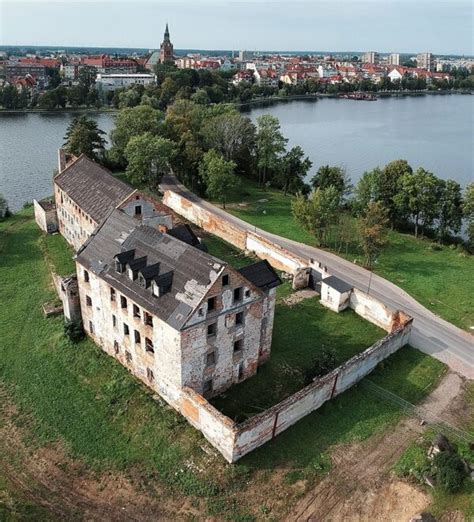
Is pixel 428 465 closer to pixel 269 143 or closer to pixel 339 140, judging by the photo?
pixel 269 143

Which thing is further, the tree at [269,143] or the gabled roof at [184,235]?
the tree at [269,143]

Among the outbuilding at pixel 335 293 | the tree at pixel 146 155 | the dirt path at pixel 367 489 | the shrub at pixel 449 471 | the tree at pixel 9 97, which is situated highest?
the tree at pixel 9 97

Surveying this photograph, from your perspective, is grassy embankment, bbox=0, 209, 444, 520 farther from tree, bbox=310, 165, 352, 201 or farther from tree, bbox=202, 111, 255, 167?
tree, bbox=202, 111, 255, 167

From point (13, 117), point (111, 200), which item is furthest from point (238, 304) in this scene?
point (13, 117)

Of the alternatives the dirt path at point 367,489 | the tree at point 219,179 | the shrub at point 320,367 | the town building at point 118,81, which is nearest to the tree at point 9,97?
the town building at point 118,81

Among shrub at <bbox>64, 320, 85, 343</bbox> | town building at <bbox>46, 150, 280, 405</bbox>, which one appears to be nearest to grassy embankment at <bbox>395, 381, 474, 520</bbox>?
town building at <bbox>46, 150, 280, 405</bbox>

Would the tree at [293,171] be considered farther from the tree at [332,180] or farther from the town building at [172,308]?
the town building at [172,308]

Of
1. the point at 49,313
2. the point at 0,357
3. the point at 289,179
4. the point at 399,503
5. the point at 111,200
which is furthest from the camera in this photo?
the point at 289,179

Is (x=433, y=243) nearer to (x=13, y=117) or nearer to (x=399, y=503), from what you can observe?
(x=399, y=503)
